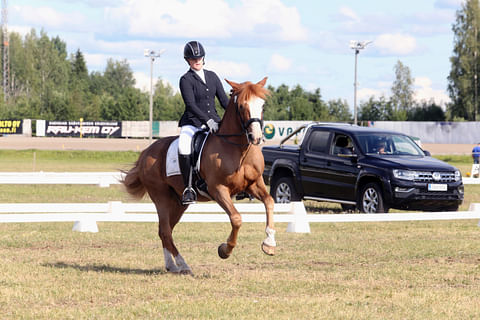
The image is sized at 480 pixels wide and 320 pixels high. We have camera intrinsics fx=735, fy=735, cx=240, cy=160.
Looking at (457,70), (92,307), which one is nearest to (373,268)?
(92,307)

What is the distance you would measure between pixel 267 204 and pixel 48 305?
270 centimetres

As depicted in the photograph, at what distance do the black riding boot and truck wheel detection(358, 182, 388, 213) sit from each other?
7.57 metres

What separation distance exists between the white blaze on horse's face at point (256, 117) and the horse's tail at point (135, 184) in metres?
2.73

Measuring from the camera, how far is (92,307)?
7.02 m

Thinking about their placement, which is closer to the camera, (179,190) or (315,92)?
(179,190)

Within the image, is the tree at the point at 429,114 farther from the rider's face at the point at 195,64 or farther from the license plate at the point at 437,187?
the rider's face at the point at 195,64

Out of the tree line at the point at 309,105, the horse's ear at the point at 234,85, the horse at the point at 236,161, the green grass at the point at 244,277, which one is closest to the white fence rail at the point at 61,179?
the green grass at the point at 244,277

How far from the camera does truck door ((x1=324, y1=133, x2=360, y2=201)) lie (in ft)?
54.5

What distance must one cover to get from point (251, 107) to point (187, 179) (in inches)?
59.8

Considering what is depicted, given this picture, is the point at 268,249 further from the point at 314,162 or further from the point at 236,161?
the point at 314,162

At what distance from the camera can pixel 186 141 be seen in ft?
30.0

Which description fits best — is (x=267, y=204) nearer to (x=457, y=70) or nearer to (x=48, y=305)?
(x=48, y=305)

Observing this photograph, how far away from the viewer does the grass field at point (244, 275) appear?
22.6ft

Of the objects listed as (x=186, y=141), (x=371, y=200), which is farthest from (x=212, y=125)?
(x=371, y=200)
